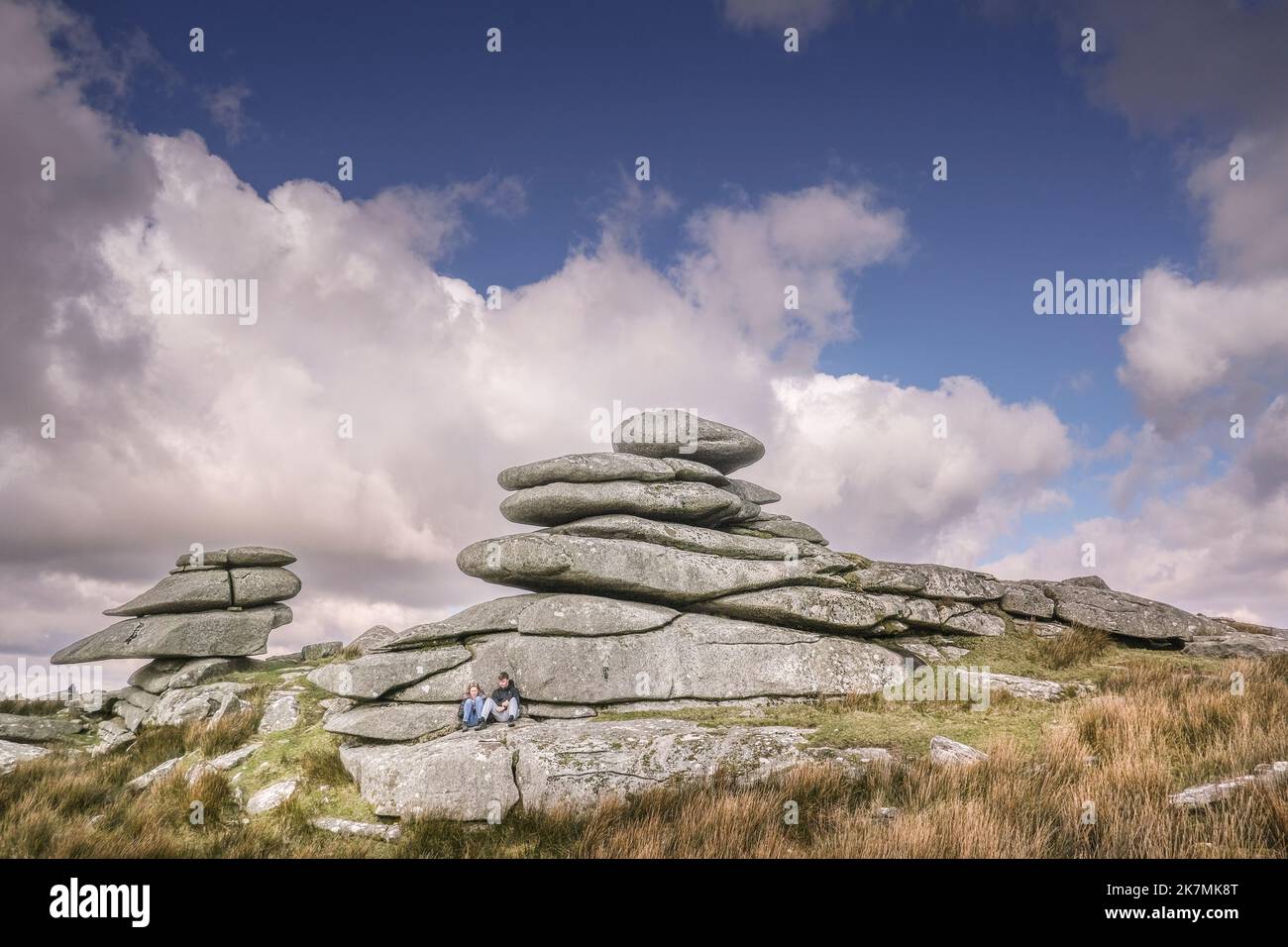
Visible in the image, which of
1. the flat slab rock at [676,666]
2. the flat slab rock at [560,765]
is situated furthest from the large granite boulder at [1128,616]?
the flat slab rock at [560,765]

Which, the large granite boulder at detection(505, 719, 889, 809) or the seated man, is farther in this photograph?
the seated man

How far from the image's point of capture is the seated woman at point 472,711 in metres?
14.6

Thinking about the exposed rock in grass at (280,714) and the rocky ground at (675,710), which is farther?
the exposed rock in grass at (280,714)

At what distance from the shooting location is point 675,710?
15672 millimetres

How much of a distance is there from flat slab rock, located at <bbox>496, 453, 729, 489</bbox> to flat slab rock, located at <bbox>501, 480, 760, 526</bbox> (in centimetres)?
22

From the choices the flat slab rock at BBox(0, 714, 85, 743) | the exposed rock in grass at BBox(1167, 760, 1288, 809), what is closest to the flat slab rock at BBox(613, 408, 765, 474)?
the exposed rock in grass at BBox(1167, 760, 1288, 809)

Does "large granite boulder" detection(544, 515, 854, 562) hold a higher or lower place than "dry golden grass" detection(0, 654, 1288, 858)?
Answer: higher

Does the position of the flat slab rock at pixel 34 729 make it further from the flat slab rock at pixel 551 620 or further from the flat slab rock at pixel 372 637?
the flat slab rock at pixel 551 620

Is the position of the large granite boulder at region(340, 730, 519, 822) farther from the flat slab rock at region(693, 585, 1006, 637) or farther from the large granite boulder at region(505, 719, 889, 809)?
the flat slab rock at region(693, 585, 1006, 637)

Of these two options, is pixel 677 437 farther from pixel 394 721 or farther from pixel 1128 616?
pixel 1128 616

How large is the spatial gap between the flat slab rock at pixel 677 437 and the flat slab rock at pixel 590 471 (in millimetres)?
1228

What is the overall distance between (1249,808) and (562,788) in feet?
29.5

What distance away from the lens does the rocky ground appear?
8930 millimetres
